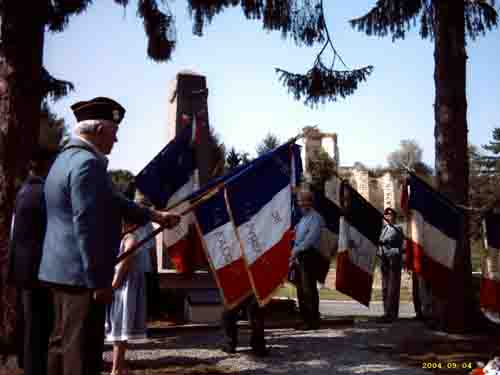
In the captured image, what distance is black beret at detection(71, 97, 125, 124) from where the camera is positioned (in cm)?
349

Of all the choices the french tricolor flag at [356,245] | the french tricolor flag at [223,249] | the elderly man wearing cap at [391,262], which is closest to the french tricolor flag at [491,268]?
the french tricolor flag at [356,245]

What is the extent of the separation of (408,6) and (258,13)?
7.70ft

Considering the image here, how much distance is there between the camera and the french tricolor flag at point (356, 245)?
7.18 meters

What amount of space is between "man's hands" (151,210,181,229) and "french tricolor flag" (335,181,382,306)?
3.69 meters

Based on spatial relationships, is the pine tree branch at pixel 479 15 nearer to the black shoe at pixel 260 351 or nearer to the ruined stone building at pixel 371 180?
the black shoe at pixel 260 351

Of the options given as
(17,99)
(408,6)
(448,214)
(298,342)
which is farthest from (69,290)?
(408,6)

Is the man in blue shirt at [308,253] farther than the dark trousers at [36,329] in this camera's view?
Yes

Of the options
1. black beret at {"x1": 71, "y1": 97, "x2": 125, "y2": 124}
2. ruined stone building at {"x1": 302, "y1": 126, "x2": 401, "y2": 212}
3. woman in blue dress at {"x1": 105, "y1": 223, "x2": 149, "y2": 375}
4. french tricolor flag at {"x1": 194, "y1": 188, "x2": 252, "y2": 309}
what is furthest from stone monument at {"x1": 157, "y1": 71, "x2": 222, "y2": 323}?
ruined stone building at {"x1": 302, "y1": 126, "x2": 401, "y2": 212}

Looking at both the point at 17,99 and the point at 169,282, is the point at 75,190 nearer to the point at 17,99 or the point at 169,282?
the point at 17,99

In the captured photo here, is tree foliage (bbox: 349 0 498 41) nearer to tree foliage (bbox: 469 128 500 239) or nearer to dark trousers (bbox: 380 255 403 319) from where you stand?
dark trousers (bbox: 380 255 403 319)

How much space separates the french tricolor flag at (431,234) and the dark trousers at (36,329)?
4.34 metres

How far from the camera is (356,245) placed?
24.1 feet

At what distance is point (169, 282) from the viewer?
8875 mm

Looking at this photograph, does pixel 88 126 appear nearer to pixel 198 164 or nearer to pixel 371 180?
pixel 198 164
